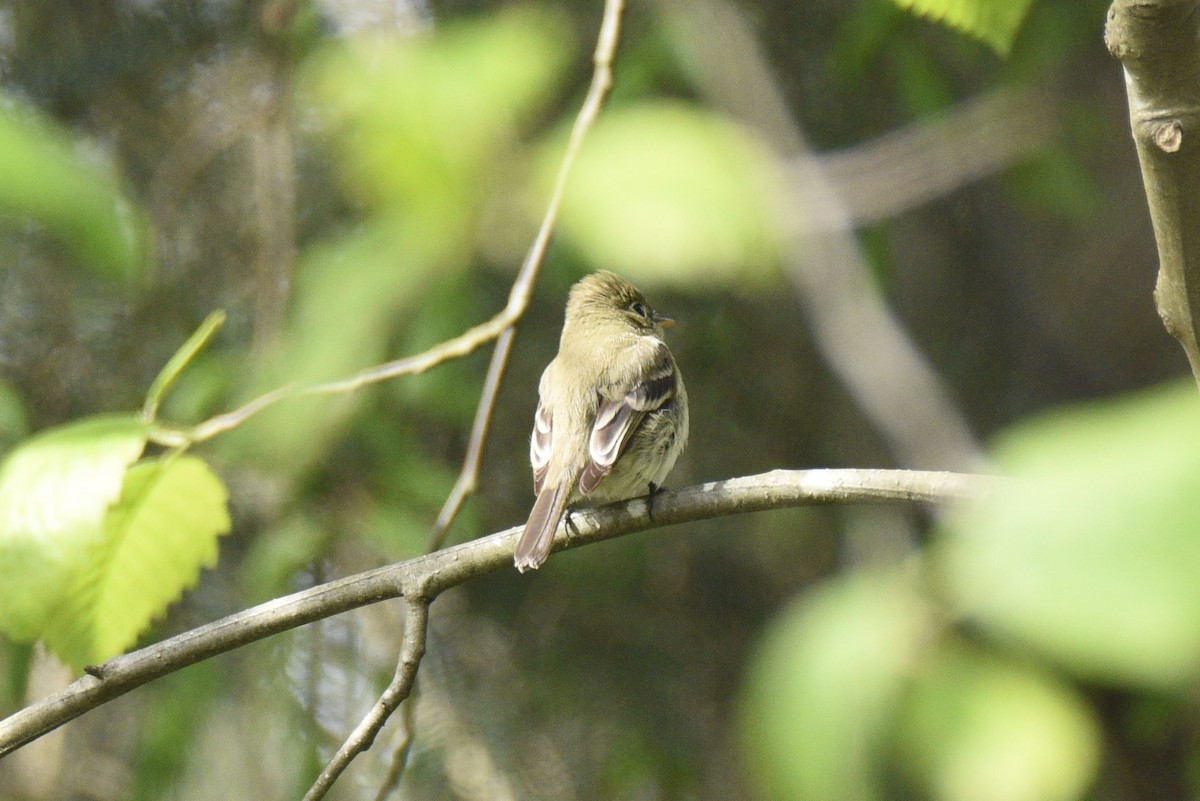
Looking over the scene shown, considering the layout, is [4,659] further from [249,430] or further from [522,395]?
[522,395]

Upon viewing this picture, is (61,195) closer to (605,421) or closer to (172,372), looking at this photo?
(172,372)

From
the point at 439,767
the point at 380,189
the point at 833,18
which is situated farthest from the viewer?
the point at 833,18

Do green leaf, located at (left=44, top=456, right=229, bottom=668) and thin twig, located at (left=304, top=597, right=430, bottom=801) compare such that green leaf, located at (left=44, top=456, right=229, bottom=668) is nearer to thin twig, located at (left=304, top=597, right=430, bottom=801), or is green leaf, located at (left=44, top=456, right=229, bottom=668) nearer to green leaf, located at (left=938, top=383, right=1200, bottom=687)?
thin twig, located at (left=304, top=597, right=430, bottom=801)

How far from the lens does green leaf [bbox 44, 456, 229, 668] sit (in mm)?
2520

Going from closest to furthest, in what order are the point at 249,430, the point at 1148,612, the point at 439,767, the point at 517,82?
the point at 1148,612 → the point at 517,82 → the point at 249,430 → the point at 439,767

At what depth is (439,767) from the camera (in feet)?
15.2

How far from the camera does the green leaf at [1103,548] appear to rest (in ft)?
1.99

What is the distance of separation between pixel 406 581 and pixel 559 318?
11.3ft

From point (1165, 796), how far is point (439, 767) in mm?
4260

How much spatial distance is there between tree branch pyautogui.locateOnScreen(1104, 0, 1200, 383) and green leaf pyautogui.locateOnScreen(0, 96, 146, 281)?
4.14ft

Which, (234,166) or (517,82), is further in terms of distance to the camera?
(234,166)

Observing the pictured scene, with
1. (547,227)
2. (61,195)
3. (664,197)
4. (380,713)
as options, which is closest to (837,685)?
(61,195)

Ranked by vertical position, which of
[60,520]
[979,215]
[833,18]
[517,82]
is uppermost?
[833,18]

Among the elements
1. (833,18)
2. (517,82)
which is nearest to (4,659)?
(517,82)
